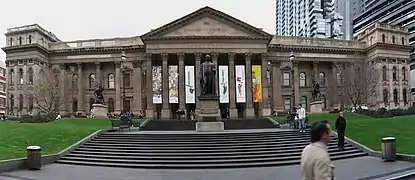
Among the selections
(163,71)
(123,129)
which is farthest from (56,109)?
(123,129)

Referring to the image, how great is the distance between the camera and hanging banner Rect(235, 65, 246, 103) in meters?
55.6

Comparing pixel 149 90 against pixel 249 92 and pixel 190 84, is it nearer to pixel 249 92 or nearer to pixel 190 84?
pixel 190 84

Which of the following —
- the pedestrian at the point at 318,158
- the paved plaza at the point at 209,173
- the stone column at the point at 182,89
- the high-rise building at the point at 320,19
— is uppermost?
the high-rise building at the point at 320,19

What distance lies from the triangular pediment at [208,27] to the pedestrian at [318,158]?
5351cm

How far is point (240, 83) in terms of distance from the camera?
56.0m

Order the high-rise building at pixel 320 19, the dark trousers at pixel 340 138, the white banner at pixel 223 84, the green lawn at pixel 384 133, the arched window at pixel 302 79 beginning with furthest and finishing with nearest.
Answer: the high-rise building at pixel 320 19 → the arched window at pixel 302 79 → the white banner at pixel 223 84 → the green lawn at pixel 384 133 → the dark trousers at pixel 340 138

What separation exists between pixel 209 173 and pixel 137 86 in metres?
50.3

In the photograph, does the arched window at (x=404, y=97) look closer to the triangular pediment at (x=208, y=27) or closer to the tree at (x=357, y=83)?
the tree at (x=357, y=83)

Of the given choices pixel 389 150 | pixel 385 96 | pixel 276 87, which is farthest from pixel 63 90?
pixel 389 150

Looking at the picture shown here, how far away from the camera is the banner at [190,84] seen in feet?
182

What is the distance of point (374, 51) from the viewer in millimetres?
66500

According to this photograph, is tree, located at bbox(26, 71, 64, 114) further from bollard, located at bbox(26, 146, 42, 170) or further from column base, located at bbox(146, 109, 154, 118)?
bollard, located at bbox(26, 146, 42, 170)

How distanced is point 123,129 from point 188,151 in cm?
1189

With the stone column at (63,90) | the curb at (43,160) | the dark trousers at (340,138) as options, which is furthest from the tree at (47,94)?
the dark trousers at (340,138)
